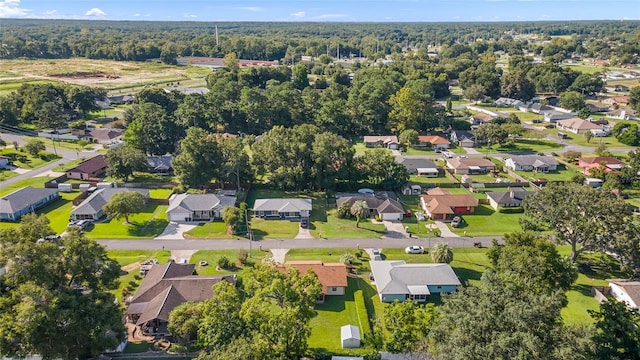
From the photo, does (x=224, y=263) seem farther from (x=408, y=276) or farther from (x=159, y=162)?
(x=159, y=162)

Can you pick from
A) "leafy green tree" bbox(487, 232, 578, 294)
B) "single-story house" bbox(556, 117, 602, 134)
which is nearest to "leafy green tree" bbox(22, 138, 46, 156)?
"leafy green tree" bbox(487, 232, 578, 294)

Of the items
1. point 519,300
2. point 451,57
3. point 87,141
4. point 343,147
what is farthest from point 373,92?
point 451,57

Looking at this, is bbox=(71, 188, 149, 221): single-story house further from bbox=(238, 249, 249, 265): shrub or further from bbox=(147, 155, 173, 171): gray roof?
bbox=(238, 249, 249, 265): shrub

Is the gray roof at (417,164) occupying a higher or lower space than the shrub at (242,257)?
higher

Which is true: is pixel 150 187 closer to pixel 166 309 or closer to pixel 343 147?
pixel 343 147

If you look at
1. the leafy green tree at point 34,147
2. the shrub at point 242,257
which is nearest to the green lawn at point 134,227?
the shrub at point 242,257

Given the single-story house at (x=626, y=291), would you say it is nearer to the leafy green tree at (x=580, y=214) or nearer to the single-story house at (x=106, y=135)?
the leafy green tree at (x=580, y=214)
